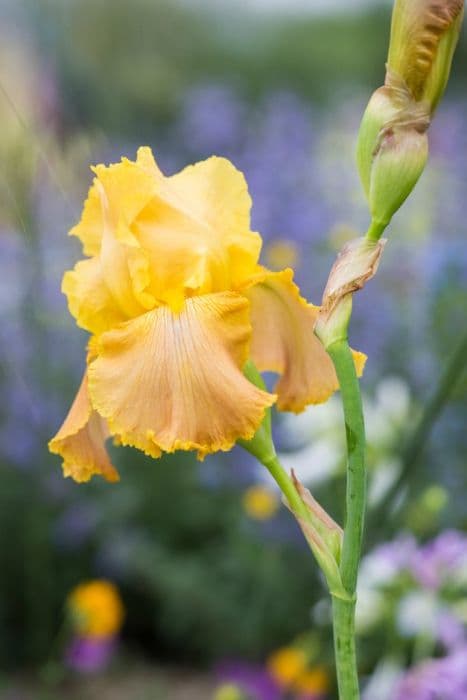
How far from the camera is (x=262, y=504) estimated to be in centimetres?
205

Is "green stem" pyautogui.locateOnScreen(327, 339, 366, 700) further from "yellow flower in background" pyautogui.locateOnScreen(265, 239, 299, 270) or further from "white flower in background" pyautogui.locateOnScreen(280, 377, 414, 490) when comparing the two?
"yellow flower in background" pyautogui.locateOnScreen(265, 239, 299, 270)

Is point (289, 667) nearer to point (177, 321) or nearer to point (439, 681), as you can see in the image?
point (439, 681)

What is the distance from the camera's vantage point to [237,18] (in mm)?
8148

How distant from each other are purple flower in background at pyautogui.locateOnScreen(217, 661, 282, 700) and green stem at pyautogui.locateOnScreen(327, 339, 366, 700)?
1.36 m

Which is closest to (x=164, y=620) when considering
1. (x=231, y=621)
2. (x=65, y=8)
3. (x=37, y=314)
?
(x=231, y=621)

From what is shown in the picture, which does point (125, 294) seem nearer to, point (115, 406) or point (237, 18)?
point (115, 406)

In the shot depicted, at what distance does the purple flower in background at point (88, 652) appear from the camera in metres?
2.13

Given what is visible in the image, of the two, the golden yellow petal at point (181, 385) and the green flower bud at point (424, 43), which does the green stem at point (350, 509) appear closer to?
the golden yellow petal at point (181, 385)

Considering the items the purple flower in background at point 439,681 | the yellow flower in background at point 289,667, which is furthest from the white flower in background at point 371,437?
the purple flower in background at point 439,681

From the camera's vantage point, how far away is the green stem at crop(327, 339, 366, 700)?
61 cm

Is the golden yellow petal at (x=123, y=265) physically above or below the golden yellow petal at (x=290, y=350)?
above

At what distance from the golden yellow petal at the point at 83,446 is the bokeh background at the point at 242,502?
397 mm

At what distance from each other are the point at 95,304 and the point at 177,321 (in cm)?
8

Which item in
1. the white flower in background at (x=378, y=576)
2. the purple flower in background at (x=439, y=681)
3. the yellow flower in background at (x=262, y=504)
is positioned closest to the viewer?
the purple flower in background at (x=439, y=681)
